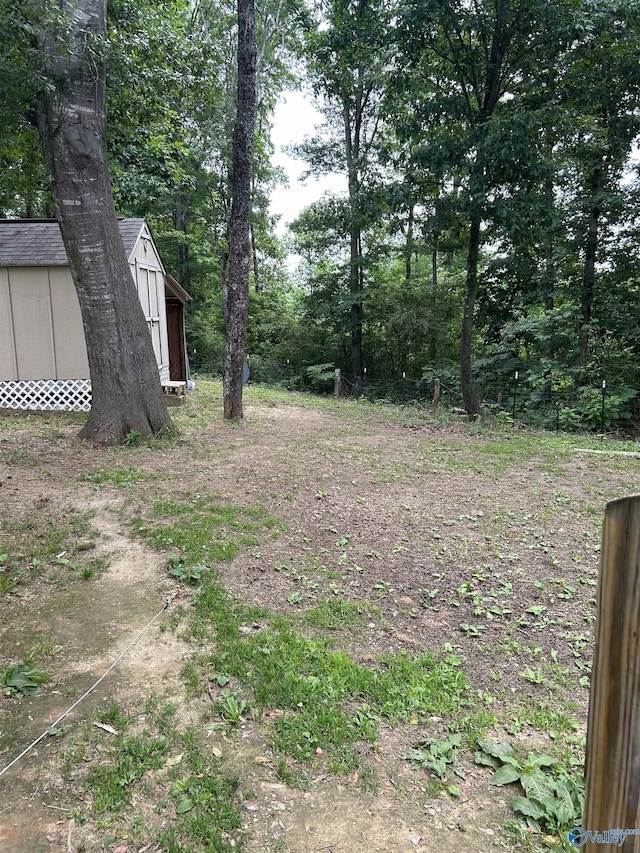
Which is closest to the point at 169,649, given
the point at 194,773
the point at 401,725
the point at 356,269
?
the point at 194,773

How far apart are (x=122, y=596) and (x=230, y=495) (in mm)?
2049

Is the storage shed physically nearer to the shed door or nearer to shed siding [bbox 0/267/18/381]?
shed siding [bbox 0/267/18/381]

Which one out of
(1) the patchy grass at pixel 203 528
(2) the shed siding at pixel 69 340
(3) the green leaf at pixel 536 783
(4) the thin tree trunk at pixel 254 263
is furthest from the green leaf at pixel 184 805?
(4) the thin tree trunk at pixel 254 263

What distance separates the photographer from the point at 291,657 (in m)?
2.87

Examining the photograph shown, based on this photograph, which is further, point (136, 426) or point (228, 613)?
point (136, 426)

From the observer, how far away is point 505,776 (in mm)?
2109

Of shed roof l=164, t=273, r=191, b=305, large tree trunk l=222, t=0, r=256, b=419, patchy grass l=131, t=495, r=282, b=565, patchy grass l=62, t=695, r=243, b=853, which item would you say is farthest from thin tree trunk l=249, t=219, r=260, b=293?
patchy grass l=62, t=695, r=243, b=853

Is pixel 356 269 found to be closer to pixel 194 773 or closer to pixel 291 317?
pixel 291 317

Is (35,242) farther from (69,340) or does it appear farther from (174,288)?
(174,288)

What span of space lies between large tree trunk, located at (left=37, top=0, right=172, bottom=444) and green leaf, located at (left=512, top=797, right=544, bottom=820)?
255 inches

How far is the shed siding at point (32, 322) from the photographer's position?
988 cm

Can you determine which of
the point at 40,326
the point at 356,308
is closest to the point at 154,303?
the point at 40,326

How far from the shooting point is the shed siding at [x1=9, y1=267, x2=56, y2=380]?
988cm

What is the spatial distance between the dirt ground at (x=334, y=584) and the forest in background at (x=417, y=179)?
191 inches
